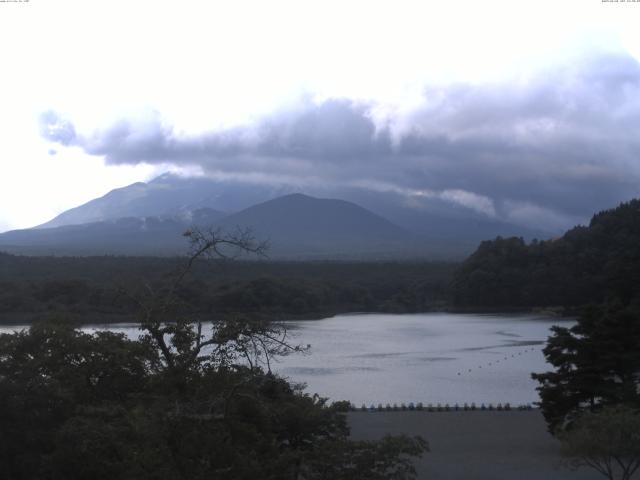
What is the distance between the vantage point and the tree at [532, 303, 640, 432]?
1112 cm

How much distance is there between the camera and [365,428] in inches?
498

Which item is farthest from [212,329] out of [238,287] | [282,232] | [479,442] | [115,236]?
[282,232]

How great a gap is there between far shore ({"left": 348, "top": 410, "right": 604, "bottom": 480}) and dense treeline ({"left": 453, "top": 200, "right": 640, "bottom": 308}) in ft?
90.0

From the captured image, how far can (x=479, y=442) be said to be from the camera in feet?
38.5

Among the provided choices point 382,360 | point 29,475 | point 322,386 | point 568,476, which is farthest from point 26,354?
point 382,360

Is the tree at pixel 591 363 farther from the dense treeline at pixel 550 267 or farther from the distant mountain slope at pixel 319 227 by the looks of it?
the distant mountain slope at pixel 319 227

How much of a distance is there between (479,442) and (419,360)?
457 inches

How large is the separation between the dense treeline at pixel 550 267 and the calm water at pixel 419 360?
4.89m

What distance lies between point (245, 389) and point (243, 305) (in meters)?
29.3

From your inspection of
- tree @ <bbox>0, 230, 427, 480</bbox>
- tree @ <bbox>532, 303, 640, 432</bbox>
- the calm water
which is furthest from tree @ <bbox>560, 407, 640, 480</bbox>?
the calm water

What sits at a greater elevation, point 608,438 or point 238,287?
point 238,287

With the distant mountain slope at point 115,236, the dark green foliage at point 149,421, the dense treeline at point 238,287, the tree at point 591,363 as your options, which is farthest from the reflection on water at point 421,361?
the distant mountain slope at point 115,236

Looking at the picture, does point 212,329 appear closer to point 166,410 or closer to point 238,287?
point 166,410

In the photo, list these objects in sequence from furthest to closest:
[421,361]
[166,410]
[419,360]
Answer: [419,360], [421,361], [166,410]
